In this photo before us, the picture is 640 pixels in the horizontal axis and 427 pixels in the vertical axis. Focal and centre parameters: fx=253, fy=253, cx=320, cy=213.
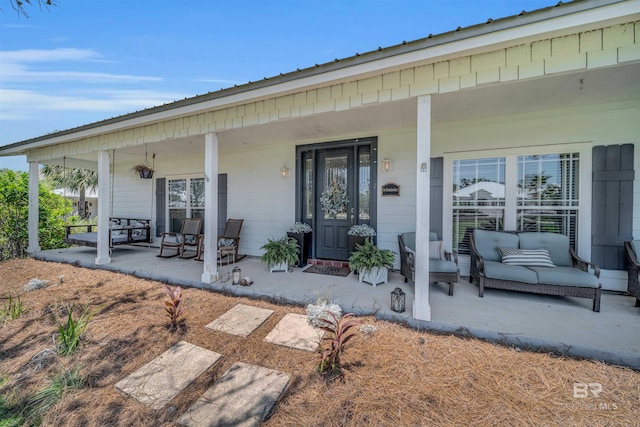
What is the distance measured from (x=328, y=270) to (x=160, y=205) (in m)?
5.36

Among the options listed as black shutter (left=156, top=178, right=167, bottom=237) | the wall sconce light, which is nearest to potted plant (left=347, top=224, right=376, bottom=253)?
the wall sconce light

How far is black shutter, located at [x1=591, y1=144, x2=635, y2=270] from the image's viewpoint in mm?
3402

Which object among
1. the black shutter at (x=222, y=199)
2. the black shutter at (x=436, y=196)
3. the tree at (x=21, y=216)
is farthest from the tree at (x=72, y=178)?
the black shutter at (x=436, y=196)

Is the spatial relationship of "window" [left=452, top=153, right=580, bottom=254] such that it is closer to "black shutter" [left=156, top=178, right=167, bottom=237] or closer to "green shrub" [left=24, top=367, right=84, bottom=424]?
"green shrub" [left=24, top=367, right=84, bottom=424]

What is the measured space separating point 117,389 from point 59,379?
0.45 m

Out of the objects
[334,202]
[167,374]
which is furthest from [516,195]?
[167,374]

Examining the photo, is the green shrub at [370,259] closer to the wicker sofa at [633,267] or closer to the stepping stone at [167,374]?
the stepping stone at [167,374]

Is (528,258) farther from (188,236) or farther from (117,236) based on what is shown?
(117,236)

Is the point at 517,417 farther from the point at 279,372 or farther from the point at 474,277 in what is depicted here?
the point at 474,277

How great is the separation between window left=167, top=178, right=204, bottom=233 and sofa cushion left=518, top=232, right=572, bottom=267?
6.78 meters

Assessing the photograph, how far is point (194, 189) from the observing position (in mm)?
6734

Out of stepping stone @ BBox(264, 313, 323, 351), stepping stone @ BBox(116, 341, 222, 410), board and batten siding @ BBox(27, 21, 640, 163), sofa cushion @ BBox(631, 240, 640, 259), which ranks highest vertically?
board and batten siding @ BBox(27, 21, 640, 163)

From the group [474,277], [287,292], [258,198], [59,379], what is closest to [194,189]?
[258,198]

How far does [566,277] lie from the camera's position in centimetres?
297
